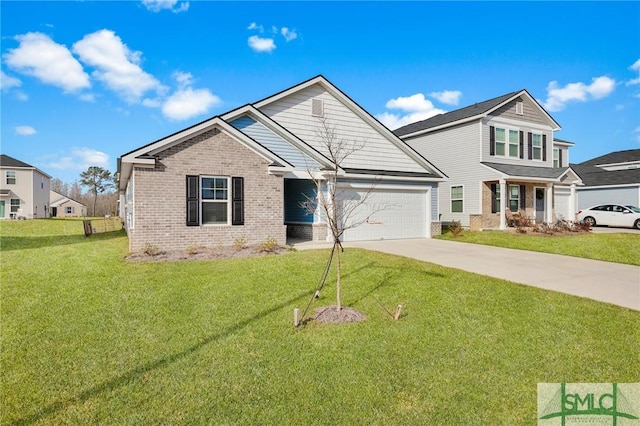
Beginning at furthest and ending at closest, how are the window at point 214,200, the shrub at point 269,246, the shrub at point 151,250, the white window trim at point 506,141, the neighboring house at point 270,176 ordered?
the white window trim at point 506,141, the window at point 214,200, the shrub at point 269,246, the neighboring house at point 270,176, the shrub at point 151,250

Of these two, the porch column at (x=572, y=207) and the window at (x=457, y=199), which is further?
the porch column at (x=572, y=207)

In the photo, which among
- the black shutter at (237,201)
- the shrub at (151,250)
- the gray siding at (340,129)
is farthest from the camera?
the gray siding at (340,129)

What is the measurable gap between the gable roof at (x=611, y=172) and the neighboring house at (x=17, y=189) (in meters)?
55.4

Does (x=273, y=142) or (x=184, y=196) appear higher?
(x=273, y=142)

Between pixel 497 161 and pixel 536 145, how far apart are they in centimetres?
405

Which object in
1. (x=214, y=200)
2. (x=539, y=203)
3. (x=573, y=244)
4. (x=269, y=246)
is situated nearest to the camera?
(x=269, y=246)

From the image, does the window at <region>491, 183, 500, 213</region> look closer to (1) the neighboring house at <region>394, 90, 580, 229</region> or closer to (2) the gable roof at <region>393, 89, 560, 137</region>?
(1) the neighboring house at <region>394, 90, 580, 229</region>

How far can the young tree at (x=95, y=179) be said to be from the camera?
71.8 meters

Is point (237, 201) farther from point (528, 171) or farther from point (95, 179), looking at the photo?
point (95, 179)

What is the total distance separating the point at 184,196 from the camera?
11977 millimetres

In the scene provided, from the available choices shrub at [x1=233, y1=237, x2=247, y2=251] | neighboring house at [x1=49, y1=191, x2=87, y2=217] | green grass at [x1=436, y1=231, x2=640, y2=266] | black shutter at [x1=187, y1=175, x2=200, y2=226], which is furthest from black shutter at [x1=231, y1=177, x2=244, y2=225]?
neighboring house at [x1=49, y1=191, x2=87, y2=217]

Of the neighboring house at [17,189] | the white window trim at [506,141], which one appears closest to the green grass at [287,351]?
the white window trim at [506,141]
